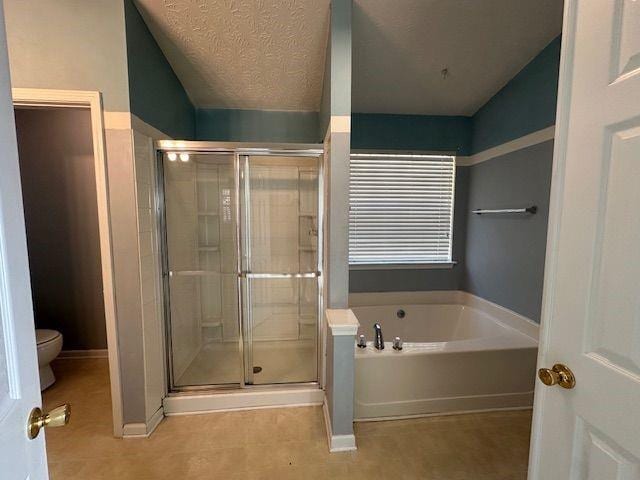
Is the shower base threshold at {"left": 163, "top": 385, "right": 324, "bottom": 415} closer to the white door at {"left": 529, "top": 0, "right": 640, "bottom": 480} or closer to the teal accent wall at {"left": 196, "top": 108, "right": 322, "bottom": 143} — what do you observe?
the white door at {"left": 529, "top": 0, "right": 640, "bottom": 480}

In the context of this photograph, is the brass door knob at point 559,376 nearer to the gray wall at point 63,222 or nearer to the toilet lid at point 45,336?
the toilet lid at point 45,336

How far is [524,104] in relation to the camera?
7.39ft

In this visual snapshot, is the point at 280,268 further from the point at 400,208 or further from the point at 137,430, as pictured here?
the point at 137,430

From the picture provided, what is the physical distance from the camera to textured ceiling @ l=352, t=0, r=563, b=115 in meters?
1.77

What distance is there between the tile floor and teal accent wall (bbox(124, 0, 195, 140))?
1.93m

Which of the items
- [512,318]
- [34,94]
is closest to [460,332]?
[512,318]

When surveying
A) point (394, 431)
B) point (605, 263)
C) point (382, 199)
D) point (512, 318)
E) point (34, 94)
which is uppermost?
point (34, 94)

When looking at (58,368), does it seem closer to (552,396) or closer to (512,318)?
(552,396)

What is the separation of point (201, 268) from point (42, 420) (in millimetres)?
2120

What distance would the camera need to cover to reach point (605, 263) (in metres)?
0.72

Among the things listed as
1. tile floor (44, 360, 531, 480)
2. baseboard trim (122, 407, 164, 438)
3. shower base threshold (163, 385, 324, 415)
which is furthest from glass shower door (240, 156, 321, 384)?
baseboard trim (122, 407, 164, 438)

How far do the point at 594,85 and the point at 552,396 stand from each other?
0.84 metres

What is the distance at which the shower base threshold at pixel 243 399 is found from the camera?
6.78ft

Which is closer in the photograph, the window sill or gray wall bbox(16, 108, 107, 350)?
gray wall bbox(16, 108, 107, 350)
